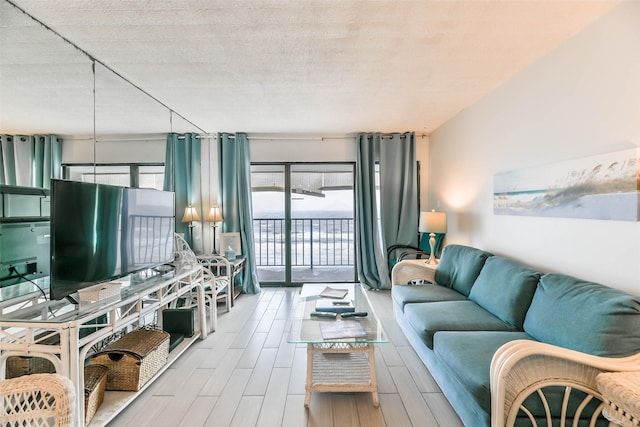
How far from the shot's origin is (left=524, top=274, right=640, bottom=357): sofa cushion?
1.39 m

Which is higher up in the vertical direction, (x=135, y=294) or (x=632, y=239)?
(x=632, y=239)

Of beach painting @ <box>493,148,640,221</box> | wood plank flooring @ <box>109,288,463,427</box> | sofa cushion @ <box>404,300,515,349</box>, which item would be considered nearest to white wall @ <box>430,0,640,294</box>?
beach painting @ <box>493,148,640,221</box>

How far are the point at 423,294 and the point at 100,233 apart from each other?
273cm

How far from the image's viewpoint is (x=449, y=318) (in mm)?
2195

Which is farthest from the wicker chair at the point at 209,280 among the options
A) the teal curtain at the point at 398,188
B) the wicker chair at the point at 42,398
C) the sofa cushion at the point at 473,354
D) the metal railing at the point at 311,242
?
the teal curtain at the point at 398,188

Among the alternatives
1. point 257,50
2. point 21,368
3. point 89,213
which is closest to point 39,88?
point 89,213

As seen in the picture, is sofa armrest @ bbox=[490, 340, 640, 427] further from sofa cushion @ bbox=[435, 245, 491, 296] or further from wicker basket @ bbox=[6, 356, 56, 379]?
wicker basket @ bbox=[6, 356, 56, 379]

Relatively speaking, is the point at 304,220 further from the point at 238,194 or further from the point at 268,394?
the point at 268,394

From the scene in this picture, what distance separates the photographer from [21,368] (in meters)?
1.87

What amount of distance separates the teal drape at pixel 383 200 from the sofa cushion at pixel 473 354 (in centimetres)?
251

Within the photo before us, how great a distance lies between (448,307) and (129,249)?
2622mm

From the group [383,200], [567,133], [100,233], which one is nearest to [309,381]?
[100,233]

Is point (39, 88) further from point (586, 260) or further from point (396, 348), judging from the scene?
point (586, 260)

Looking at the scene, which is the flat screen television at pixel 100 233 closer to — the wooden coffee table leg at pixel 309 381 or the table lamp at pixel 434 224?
the wooden coffee table leg at pixel 309 381
